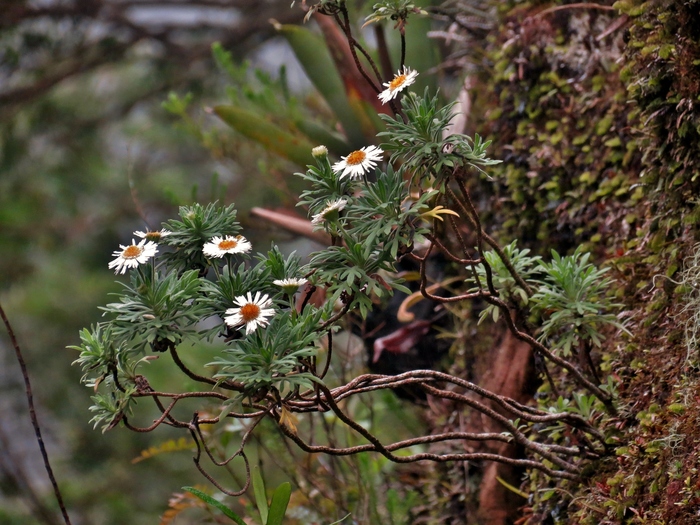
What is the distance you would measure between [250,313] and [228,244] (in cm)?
16

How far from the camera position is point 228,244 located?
1.07 m

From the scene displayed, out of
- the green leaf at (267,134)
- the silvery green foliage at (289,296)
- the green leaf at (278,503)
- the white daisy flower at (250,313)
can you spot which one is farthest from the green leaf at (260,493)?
the green leaf at (267,134)

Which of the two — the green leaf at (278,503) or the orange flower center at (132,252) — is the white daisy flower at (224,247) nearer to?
the orange flower center at (132,252)

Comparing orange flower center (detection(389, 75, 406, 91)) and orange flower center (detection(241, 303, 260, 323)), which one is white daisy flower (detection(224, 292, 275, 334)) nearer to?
orange flower center (detection(241, 303, 260, 323))

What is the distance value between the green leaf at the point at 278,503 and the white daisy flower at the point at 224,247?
0.47 meters

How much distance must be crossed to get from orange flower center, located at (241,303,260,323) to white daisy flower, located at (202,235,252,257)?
120mm

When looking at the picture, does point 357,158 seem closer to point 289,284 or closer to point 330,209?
point 330,209

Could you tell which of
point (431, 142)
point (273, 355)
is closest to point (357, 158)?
point (431, 142)

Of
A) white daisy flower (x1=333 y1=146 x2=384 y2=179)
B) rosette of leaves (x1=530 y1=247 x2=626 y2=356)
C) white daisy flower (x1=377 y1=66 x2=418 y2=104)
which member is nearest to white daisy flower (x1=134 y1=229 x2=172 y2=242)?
white daisy flower (x1=333 y1=146 x2=384 y2=179)

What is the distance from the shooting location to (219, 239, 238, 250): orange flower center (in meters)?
1.06

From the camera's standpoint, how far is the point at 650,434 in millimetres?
1200

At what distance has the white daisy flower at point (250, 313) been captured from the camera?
947 millimetres

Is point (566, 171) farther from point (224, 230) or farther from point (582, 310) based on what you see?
point (224, 230)

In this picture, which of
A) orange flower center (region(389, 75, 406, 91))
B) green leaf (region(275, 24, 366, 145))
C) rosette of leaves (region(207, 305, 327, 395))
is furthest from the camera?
green leaf (region(275, 24, 366, 145))
